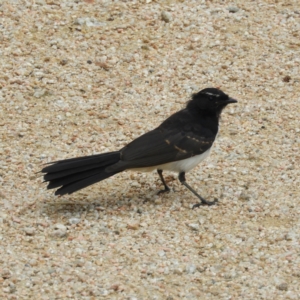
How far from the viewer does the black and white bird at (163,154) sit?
7.75 metres

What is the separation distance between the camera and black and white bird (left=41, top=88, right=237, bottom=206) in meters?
7.75

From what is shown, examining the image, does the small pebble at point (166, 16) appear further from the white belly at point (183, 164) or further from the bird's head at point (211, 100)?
the white belly at point (183, 164)

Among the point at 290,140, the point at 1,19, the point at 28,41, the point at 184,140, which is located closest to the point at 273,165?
the point at 290,140

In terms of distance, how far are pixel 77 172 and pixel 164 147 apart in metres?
0.95

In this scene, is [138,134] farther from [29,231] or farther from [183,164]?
[29,231]

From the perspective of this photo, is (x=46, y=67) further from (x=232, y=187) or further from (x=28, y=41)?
(x=232, y=187)

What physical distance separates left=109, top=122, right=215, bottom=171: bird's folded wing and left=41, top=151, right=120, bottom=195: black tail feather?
110 millimetres

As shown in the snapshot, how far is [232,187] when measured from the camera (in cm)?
833

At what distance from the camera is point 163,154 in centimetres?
796

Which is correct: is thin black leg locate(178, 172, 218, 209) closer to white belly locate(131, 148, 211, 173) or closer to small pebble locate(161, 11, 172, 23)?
white belly locate(131, 148, 211, 173)

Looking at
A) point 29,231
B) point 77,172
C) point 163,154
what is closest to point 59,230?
point 29,231

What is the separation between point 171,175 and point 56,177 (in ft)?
5.71

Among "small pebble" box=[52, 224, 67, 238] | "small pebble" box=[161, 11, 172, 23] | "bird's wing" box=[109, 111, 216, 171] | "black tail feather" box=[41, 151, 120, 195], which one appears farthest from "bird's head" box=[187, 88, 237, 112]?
"small pebble" box=[161, 11, 172, 23]

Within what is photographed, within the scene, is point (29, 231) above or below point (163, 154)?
below
